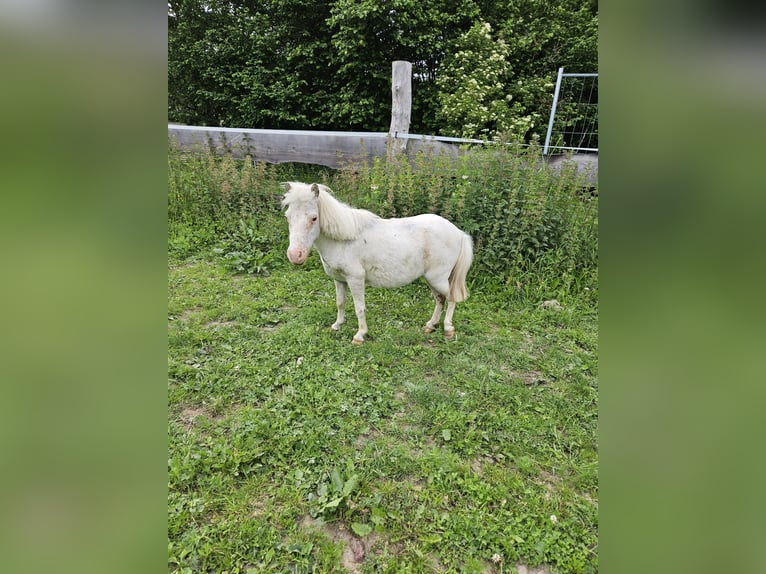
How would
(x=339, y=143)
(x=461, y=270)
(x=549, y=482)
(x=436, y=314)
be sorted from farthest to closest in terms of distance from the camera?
(x=339, y=143) → (x=436, y=314) → (x=461, y=270) → (x=549, y=482)

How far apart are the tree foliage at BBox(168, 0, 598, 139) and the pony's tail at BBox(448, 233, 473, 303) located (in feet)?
18.8

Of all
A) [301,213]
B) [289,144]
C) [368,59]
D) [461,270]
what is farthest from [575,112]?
[301,213]

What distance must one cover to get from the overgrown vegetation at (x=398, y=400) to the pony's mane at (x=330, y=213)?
99 centimetres

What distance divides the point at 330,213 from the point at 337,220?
81 mm

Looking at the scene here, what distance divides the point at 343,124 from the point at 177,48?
5569 mm

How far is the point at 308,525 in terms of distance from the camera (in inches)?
72.0

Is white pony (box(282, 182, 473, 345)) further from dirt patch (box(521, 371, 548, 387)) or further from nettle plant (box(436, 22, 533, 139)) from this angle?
nettle plant (box(436, 22, 533, 139))

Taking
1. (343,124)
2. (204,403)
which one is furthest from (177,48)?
(204,403)

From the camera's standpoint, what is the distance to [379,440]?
7.66 ft

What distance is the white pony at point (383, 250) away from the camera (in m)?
Result: 3.02

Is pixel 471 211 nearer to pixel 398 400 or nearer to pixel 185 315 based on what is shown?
pixel 398 400

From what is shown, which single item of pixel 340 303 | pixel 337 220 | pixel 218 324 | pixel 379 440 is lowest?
pixel 379 440
